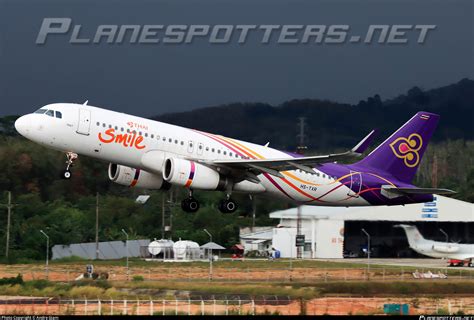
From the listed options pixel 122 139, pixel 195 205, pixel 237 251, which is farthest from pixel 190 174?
pixel 237 251

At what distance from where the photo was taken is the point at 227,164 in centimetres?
4884

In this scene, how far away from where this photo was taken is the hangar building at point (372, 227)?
79.1 metres

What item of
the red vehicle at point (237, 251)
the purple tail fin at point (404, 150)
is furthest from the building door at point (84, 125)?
the red vehicle at point (237, 251)

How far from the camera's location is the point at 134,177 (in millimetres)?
50469

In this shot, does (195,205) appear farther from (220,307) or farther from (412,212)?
(412,212)

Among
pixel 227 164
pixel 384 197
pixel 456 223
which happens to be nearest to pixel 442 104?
pixel 456 223

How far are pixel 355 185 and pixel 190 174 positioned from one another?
32.1 feet

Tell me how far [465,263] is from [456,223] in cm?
1087

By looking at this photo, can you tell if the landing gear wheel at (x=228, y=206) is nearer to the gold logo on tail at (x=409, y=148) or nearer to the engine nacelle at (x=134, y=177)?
the engine nacelle at (x=134, y=177)

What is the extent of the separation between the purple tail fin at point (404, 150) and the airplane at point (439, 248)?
19.0 metres

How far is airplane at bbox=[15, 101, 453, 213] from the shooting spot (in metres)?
46.7

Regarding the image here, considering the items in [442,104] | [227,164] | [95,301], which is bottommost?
[95,301]

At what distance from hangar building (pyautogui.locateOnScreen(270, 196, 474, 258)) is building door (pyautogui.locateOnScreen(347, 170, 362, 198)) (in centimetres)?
2157

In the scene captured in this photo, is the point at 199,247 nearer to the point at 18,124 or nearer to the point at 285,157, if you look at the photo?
the point at 285,157
